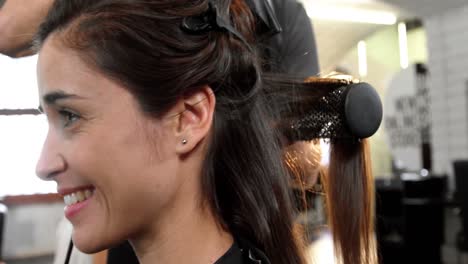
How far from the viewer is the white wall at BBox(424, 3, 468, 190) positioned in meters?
5.01

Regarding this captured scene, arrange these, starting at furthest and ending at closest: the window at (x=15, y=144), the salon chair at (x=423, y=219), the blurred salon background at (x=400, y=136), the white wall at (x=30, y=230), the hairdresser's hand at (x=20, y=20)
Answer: the salon chair at (x=423, y=219) < the white wall at (x=30, y=230) < the blurred salon background at (x=400, y=136) < the window at (x=15, y=144) < the hairdresser's hand at (x=20, y=20)

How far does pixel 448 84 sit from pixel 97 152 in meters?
4.91

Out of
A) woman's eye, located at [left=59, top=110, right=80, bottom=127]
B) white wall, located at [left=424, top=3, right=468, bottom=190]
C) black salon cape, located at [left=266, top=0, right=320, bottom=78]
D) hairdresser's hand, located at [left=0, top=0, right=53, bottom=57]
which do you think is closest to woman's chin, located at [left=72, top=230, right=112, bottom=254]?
woman's eye, located at [left=59, top=110, right=80, bottom=127]

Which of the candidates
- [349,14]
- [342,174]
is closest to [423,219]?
[349,14]

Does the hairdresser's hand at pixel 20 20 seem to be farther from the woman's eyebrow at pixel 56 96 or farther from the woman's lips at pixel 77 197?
the woman's lips at pixel 77 197

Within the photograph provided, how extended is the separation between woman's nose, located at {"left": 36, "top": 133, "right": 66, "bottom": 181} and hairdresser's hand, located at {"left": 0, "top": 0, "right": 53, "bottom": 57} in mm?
210

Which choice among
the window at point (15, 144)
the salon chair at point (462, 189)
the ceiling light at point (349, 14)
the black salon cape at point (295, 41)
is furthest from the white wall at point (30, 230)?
the ceiling light at point (349, 14)

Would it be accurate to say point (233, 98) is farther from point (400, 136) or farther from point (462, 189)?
point (400, 136)

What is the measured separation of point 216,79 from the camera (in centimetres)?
84

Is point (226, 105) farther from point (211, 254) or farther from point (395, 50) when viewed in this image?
point (395, 50)

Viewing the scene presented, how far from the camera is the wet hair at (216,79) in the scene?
0.78 meters

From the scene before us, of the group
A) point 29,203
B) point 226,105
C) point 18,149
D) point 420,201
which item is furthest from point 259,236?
point 420,201

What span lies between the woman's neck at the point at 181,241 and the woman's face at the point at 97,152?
51 millimetres

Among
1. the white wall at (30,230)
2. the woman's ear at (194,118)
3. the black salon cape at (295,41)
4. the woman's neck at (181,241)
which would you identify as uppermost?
the black salon cape at (295,41)
